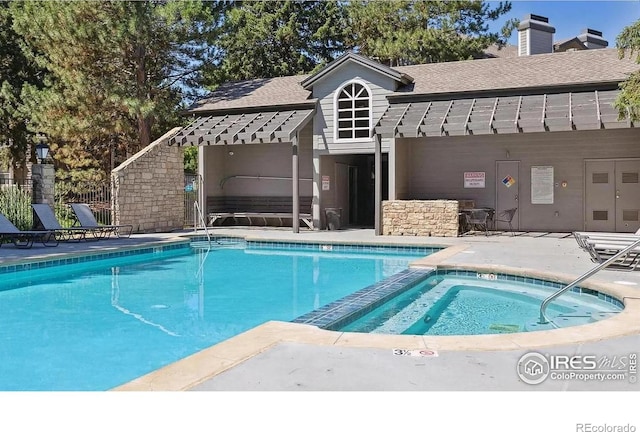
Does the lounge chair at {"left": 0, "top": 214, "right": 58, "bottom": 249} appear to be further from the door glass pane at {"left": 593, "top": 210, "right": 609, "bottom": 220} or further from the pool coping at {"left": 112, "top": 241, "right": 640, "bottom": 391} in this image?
the door glass pane at {"left": 593, "top": 210, "right": 609, "bottom": 220}

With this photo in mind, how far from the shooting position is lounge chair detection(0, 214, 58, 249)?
12719 millimetres

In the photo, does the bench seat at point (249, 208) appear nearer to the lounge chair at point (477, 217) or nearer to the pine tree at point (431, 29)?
the lounge chair at point (477, 217)

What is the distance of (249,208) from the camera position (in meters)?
19.9

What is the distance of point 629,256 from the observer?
8.93 m

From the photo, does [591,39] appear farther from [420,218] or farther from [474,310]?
[474,310]

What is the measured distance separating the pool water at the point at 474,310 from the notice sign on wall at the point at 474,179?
28.2 feet

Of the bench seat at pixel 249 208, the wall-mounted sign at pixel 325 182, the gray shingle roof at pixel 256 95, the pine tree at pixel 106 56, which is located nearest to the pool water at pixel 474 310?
the wall-mounted sign at pixel 325 182

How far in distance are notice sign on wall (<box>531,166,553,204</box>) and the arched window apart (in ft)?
16.3

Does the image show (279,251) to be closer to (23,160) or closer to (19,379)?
(19,379)

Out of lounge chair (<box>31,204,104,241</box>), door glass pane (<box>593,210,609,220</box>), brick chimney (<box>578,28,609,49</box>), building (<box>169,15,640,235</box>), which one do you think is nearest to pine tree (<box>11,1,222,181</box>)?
building (<box>169,15,640,235</box>)

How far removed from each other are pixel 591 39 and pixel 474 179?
731 inches

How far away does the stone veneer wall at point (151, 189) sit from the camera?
16.4 meters
